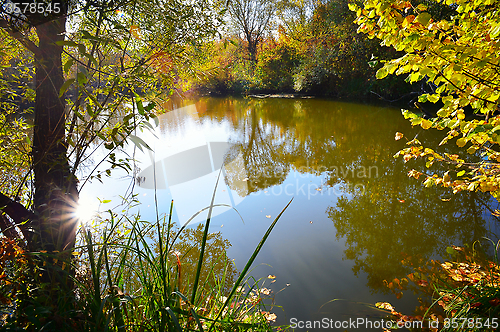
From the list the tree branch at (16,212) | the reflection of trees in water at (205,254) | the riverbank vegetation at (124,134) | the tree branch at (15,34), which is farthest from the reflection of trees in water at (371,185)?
the tree branch at (15,34)

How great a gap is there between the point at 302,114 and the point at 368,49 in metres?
5.00

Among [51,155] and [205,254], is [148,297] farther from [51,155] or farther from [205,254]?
[205,254]

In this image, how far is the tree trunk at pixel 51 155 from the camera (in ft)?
5.36

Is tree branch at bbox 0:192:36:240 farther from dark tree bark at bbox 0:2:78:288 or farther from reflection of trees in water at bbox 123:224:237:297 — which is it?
reflection of trees in water at bbox 123:224:237:297

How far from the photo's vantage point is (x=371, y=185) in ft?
15.3

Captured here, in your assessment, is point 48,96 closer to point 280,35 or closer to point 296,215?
point 296,215

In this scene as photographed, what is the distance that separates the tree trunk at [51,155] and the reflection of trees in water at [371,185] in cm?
256

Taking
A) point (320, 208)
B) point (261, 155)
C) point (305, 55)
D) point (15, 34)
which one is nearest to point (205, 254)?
point (320, 208)

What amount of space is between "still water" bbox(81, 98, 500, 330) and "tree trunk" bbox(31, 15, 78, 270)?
1.45ft

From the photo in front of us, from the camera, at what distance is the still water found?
2582 millimetres

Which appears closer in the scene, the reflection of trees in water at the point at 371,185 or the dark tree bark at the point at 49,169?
the dark tree bark at the point at 49,169

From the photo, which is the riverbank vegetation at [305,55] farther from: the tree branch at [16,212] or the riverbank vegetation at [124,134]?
the tree branch at [16,212]

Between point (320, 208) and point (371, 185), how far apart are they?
1.25 metres

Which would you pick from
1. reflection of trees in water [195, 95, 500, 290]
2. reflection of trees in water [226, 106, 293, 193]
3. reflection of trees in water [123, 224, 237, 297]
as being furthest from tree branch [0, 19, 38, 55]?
reflection of trees in water [226, 106, 293, 193]
